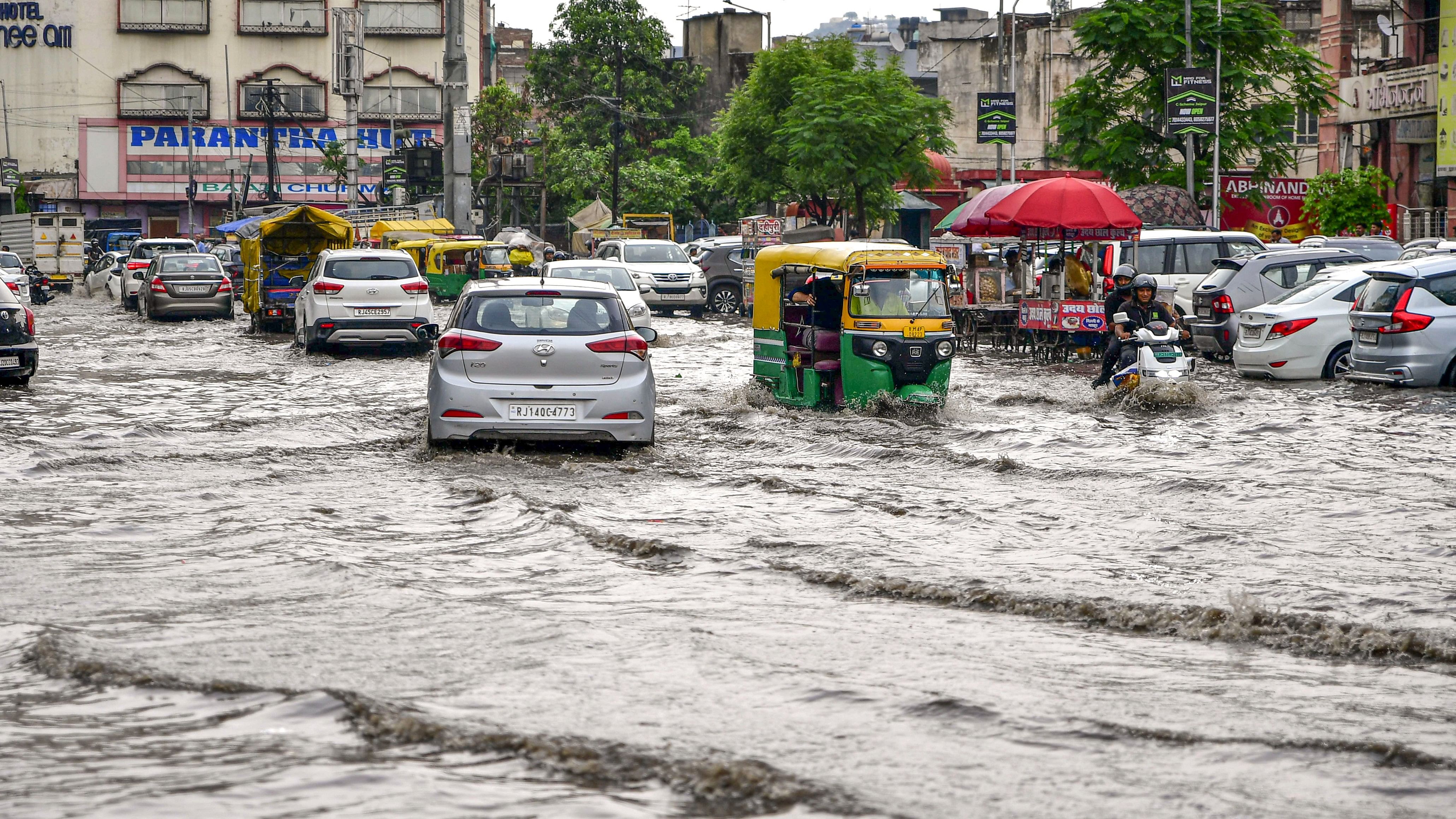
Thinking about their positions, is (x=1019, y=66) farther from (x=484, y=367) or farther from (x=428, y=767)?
(x=428, y=767)

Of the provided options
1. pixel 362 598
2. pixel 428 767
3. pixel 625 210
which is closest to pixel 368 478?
pixel 362 598

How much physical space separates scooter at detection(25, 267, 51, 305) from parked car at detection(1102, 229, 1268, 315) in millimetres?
33547

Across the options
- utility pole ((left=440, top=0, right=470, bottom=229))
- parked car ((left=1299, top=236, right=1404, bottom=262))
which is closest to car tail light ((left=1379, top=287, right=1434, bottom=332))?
parked car ((left=1299, top=236, right=1404, bottom=262))

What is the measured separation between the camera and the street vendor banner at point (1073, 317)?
24922 mm

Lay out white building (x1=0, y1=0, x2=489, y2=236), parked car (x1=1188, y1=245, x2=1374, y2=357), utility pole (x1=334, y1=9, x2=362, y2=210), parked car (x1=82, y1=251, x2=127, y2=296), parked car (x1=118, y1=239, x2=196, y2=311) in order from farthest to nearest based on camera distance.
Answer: white building (x1=0, y1=0, x2=489, y2=236) → parked car (x1=82, y1=251, x2=127, y2=296) → utility pole (x1=334, y1=9, x2=362, y2=210) → parked car (x1=118, y1=239, x2=196, y2=311) → parked car (x1=1188, y1=245, x2=1374, y2=357)

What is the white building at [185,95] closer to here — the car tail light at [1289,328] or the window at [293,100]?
the window at [293,100]

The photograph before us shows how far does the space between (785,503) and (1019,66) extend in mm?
63416

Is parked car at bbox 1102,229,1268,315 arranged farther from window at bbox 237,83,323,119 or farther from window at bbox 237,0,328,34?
window at bbox 237,0,328,34

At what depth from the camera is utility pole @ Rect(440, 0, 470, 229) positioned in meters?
39.1

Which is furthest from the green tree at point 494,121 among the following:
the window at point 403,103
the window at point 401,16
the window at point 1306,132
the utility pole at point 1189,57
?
the utility pole at point 1189,57

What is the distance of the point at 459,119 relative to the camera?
39.4 metres

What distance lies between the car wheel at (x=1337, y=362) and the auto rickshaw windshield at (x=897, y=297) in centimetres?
631

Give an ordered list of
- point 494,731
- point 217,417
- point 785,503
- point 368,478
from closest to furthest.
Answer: point 494,731 → point 785,503 → point 368,478 → point 217,417

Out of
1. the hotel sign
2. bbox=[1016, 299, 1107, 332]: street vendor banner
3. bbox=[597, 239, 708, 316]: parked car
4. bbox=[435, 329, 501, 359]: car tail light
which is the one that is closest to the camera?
bbox=[435, 329, 501, 359]: car tail light
